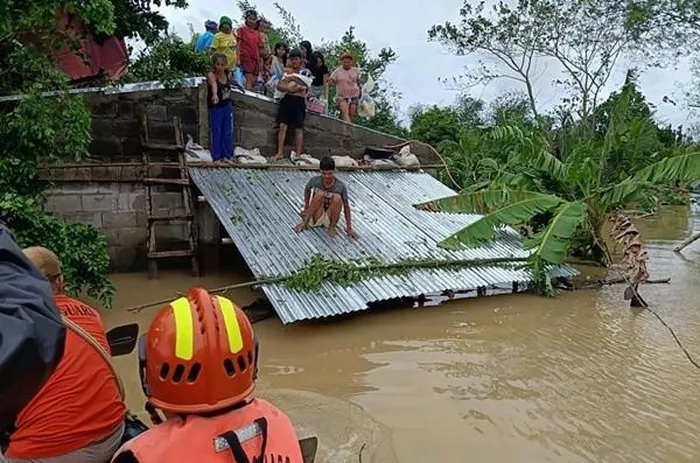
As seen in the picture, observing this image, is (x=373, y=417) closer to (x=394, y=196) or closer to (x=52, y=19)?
(x=52, y=19)

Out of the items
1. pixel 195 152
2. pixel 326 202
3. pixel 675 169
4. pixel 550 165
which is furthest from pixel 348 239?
pixel 675 169

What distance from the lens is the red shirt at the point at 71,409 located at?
2324 mm

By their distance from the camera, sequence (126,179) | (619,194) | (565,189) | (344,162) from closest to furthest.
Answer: (126,179), (619,194), (565,189), (344,162)

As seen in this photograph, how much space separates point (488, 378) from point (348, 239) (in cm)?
301

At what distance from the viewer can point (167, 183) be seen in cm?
899

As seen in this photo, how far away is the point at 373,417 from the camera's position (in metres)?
4.93

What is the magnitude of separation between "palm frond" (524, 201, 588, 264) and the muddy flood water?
62 cm

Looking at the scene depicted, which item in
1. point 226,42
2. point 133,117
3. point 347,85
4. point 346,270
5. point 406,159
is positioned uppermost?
point 226,42

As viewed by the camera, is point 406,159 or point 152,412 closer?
point 152,412

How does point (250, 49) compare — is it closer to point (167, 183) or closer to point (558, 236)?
point (167, 183)

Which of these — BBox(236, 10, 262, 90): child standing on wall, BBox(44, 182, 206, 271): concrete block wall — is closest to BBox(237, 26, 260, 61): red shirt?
BBox(236, 10, 262, 90): child standing on wall

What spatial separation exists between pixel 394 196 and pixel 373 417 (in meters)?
5.48

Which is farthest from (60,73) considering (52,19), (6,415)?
(6,415)

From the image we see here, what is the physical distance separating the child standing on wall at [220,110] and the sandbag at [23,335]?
8462 millimetres
